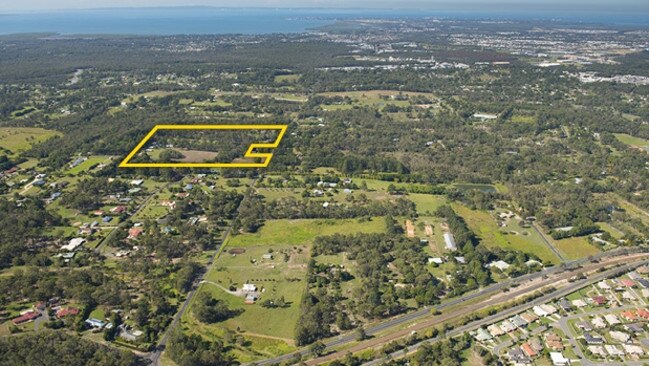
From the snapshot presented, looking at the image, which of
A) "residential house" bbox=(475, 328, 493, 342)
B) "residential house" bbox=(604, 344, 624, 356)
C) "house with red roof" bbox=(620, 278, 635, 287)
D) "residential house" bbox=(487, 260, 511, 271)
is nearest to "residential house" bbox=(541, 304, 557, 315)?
"residential house" bbox=(604, 344, 624, 356)

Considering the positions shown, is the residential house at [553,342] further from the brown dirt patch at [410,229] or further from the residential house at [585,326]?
the brown dirt patch at [410,229]

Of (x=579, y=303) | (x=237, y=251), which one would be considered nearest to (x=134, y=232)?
(x=237, y=251)

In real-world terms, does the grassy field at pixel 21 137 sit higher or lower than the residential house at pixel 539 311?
higher

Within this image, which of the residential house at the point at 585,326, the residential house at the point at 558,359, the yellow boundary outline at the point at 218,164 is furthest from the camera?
the yellow boundary outline at the point at 218,164

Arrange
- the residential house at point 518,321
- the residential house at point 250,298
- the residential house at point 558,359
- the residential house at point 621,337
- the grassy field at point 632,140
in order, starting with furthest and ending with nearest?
the grassy field at point 632,140, the residential house at point 250,298, the residential house at point 518,321, the residential house at point 621,337, the residential house at point 558,359

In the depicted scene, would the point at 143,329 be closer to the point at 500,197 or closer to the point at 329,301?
the point at 329,301

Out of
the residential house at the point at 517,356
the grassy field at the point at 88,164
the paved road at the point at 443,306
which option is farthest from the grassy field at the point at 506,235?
the grassy field at the point at 88,164

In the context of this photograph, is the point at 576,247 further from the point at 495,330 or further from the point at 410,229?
the point at 495,330
